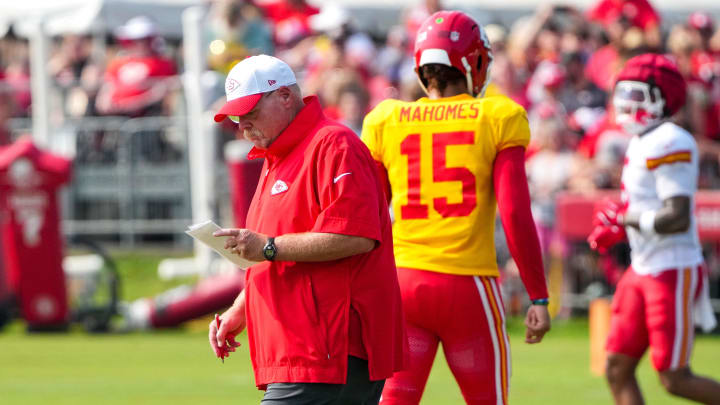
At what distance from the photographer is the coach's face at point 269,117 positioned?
517 cm

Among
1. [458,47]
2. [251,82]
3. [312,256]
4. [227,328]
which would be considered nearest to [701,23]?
[458,47]

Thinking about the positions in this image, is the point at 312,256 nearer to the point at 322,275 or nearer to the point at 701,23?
the point at 322,275

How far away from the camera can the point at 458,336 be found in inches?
239

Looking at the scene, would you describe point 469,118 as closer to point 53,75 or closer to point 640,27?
point 640,27

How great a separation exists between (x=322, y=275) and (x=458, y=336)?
3.98 feet

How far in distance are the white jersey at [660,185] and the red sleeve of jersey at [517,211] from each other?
1.53 meters

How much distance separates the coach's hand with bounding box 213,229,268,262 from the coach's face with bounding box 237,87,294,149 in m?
0.43

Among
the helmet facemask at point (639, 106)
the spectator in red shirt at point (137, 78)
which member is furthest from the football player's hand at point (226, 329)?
the spectator in red shirt at point (137, 78)

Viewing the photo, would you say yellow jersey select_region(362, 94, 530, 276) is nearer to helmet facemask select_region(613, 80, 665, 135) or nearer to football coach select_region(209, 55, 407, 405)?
football coach select_region(209, 55, 407, 405)

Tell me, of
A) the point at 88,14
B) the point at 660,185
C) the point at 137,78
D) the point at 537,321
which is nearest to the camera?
the point at 537,321

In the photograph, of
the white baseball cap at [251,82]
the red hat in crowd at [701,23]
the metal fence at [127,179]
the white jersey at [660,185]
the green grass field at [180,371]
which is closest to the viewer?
the white baseball cap at [251,82]

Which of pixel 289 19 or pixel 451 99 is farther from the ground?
pixel 289 19

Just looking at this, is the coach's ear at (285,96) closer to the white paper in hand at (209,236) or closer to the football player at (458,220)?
the white paper in hand at (209,236)

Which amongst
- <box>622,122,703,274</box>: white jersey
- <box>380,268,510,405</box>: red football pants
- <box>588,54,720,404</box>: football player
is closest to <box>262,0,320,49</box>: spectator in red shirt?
<box>588,54,720,404</box>: football player
